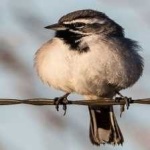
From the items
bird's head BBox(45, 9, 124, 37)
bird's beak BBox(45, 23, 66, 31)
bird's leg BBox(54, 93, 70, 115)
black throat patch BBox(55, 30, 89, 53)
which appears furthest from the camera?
bird's head BBox(45, 9, 124, 37)

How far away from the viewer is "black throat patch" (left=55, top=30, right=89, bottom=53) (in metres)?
7.72

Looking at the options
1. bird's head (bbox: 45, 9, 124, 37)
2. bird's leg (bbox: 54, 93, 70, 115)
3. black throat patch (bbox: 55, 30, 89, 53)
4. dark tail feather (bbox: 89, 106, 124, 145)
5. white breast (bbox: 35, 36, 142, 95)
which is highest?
bird's head (bbox: 45, 9, 124, 37)

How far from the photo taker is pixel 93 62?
7578 mm

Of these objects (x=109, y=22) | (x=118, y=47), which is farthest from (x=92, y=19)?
(x=118, y=47)

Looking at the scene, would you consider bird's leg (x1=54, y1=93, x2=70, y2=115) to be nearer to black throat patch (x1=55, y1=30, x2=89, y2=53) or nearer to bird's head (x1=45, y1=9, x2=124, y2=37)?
black throat patch (x1=55, y1=30, x2=89, y2=53)

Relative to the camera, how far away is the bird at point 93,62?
7629 mm

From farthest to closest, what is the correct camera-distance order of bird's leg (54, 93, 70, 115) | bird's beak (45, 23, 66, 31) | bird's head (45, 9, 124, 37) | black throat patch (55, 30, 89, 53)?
bird's head (45, 9, 124, 37), bird's beak (45, 23, 66, 31), black throat patch (55, 30, 89, 53), bird's leg (54, 93, 70, 115)

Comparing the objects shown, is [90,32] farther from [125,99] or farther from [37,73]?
[125,99]

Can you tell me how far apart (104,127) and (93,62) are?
4.16ft

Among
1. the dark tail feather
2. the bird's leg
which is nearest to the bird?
the dark tail feather

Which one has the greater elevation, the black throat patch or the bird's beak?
the bird's beak

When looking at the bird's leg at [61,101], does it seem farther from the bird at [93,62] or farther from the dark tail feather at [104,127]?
the dark tail feather at [104,127]

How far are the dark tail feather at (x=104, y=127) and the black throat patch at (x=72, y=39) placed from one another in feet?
3.38

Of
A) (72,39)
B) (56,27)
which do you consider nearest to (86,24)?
(56,27)
